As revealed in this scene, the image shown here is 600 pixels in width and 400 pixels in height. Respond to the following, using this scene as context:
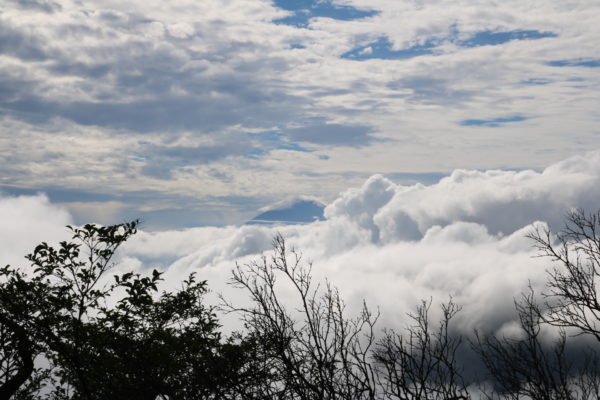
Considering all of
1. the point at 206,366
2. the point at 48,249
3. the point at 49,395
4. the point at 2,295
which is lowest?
the point at 49,395

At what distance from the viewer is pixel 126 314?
15.2m

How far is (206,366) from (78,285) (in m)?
4.81

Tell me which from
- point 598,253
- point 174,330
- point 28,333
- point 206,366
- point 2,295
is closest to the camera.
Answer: point 2,295

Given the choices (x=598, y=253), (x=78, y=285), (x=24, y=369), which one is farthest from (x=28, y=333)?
(x=598, y=253)

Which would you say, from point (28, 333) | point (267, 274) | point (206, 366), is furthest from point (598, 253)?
point (28, 333)

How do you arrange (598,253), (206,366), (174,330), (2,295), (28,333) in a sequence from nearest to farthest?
1. (2,295)
2. (28,333)
3. (206,366)
4. (174,330)
5. (598,253)

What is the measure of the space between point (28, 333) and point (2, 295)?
207cm

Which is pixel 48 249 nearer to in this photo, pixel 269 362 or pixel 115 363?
pixel 115 363

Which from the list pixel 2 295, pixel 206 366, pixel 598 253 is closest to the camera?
pixel 2 295

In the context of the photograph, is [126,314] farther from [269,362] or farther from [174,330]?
[269,362]

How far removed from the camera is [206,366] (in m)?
16.1

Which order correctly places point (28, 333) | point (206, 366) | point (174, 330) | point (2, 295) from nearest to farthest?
point (2, 295)
point (28, 333)
point (206, 366)
point (174, 330)

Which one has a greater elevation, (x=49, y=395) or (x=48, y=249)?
(x=48, y=249)

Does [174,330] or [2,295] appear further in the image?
[174,330]
